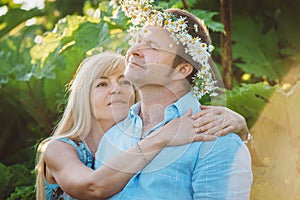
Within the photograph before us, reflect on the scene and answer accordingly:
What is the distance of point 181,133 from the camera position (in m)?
2.80

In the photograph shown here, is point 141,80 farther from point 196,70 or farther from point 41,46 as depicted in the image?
point 41,46

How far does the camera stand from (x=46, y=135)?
15.7 ft

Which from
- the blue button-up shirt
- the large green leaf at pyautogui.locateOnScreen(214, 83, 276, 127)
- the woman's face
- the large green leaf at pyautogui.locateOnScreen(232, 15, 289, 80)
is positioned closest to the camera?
the blue button-up shirt

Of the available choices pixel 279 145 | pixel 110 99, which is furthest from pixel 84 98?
pixel 279 145

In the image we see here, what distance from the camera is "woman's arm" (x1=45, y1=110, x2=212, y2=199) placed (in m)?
2.80

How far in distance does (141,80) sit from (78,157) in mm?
569

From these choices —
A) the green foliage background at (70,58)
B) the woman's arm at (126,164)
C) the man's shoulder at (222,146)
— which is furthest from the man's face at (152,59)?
the green foliage background at (70,58)

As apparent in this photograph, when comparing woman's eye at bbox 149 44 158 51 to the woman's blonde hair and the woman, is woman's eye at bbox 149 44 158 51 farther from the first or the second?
the woman's blonde hair

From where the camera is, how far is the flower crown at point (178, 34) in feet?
9.34

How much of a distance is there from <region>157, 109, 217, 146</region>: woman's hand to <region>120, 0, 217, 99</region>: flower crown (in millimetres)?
177

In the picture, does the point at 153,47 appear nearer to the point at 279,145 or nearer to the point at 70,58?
the point at 279,145

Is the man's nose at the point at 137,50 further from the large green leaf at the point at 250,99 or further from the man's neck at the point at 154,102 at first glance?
the large green leaf at the point at 250,99

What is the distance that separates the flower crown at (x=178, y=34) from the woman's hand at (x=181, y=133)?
0.58 ft

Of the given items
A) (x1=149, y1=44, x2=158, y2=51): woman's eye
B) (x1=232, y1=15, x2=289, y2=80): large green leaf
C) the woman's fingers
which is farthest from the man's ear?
(x1=232, y1=15, x2=289, y2=80): large green leaf
